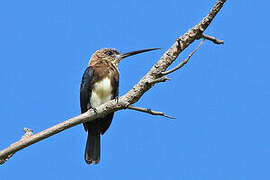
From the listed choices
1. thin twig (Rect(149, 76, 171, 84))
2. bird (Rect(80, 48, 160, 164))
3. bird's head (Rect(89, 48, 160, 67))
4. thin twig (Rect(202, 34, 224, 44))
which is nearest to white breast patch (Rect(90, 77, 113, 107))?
bird (Rect(80, 48, 160, 164))

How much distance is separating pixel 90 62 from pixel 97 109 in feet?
7.21

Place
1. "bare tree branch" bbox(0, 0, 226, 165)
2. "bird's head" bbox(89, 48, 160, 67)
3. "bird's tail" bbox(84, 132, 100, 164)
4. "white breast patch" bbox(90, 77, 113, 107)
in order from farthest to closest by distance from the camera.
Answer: "bird's head" bbox(89, 48, 160, 67) < "bird's tail" bbox(84, 132, 100, 164) < "white breast patch" bbox(90, 77, 113, 107) < "bare tree branch" bbox(0, 0, 226, 165)

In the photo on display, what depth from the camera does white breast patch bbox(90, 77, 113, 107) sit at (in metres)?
6.36

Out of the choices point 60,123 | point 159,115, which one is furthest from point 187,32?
point 60,123

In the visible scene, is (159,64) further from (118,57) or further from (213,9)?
(118,57)

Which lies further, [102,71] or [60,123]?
[102,71]

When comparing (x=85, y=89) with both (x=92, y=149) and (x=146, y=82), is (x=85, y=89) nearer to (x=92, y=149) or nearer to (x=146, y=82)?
(x=92, y=149)

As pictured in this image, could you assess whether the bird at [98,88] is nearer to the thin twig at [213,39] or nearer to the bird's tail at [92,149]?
the bird's tail at [92,149]

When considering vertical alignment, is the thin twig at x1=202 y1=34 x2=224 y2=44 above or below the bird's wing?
below

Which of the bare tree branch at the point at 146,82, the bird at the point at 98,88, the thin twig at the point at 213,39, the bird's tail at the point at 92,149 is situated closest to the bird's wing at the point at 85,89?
the bird at the point at 98,88

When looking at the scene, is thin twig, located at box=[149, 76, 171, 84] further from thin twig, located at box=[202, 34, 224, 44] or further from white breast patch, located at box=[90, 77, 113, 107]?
white breast patch, located at box=[90, 77, 113, 107]

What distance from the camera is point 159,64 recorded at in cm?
472

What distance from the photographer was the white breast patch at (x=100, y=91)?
6363mm

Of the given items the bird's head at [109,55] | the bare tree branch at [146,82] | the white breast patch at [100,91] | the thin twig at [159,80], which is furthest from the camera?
the bird's head at [109,55]
